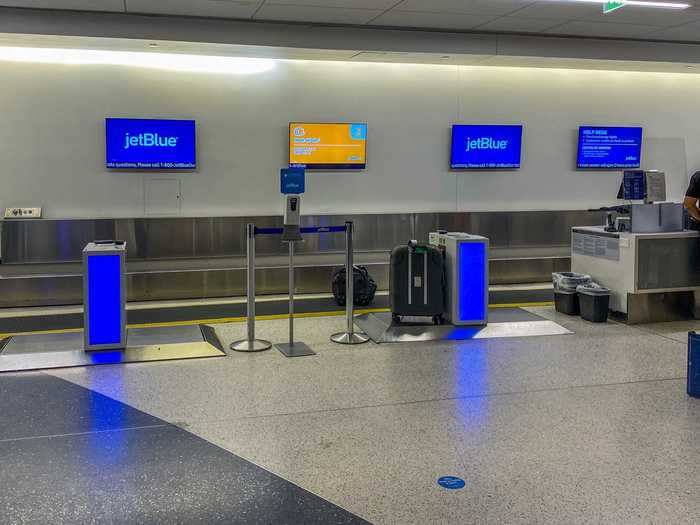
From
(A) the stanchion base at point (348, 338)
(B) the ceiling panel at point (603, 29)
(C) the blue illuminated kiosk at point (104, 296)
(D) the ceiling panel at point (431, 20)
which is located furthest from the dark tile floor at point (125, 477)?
(B) the ceiling panel at point (603, 29)

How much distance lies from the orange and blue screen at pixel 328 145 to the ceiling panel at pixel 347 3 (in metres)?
2.20

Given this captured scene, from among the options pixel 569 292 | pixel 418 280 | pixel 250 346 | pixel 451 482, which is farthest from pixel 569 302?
pixel 451 482

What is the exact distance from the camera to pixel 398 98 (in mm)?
10039

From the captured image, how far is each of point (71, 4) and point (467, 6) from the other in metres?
4.18

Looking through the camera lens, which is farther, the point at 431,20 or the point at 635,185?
the point at 431,20

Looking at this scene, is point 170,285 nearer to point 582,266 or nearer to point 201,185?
point 201,185

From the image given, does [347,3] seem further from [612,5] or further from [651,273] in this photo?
[651,273]

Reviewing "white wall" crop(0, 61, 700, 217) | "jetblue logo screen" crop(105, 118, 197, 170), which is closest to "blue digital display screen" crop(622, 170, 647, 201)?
"white wall" crop(0, 61, 700, 217)

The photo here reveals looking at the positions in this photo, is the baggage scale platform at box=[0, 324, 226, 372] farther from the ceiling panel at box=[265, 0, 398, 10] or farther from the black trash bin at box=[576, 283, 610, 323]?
the black trash bin at box=[576, 283, 610, 323]

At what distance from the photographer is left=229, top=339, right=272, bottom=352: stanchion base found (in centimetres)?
665

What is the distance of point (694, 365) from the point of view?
520 cm

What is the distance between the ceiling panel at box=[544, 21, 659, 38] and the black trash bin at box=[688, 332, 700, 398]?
4.90 m

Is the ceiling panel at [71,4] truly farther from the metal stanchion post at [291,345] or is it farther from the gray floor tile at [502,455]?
the gray floor tile at [502,455]

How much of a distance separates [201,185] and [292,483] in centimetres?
630
